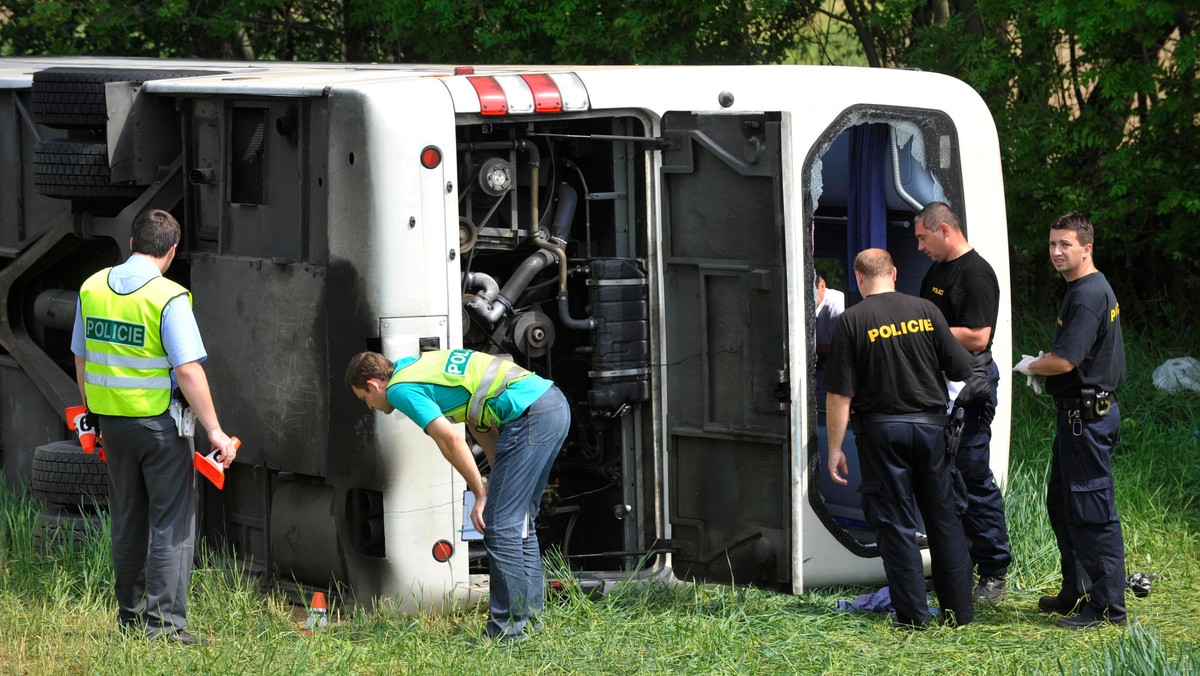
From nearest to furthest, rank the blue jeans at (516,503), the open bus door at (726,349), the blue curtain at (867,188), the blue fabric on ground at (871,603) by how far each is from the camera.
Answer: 1. the blue jeans at (516,503)
2. the open bus door at (726,349)
3. the blue fabric on ground at (871,603)
4. the blue curtain at (867,188)

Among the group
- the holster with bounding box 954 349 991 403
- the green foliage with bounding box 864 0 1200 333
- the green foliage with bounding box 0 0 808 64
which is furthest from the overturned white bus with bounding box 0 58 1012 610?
the green foliage with bounding box 0 0 808 64

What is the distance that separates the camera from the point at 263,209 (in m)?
5.46

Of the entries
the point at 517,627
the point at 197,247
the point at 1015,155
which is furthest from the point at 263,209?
the point at 1015,155

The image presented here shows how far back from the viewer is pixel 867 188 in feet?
21.8

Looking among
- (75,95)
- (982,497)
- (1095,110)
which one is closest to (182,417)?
(75,95)

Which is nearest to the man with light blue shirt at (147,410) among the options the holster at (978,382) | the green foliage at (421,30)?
the holster at (978,382)

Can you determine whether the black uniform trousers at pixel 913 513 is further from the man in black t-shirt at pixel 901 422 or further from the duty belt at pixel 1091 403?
the duty belt at pixel 1091 403

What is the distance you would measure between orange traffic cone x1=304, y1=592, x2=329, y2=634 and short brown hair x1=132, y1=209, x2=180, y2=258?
1.35 m

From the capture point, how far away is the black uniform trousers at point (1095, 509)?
217 inches

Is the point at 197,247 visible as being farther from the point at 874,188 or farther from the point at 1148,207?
the point at 1148,207

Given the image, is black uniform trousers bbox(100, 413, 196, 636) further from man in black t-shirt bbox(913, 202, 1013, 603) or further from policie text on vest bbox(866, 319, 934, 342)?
man in black t-shirt bbox(913, 202, 1013, 603)

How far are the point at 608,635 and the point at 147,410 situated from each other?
1.76 meters

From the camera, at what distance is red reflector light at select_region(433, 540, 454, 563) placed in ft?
17.5

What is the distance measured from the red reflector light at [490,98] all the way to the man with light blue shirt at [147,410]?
1160mm
